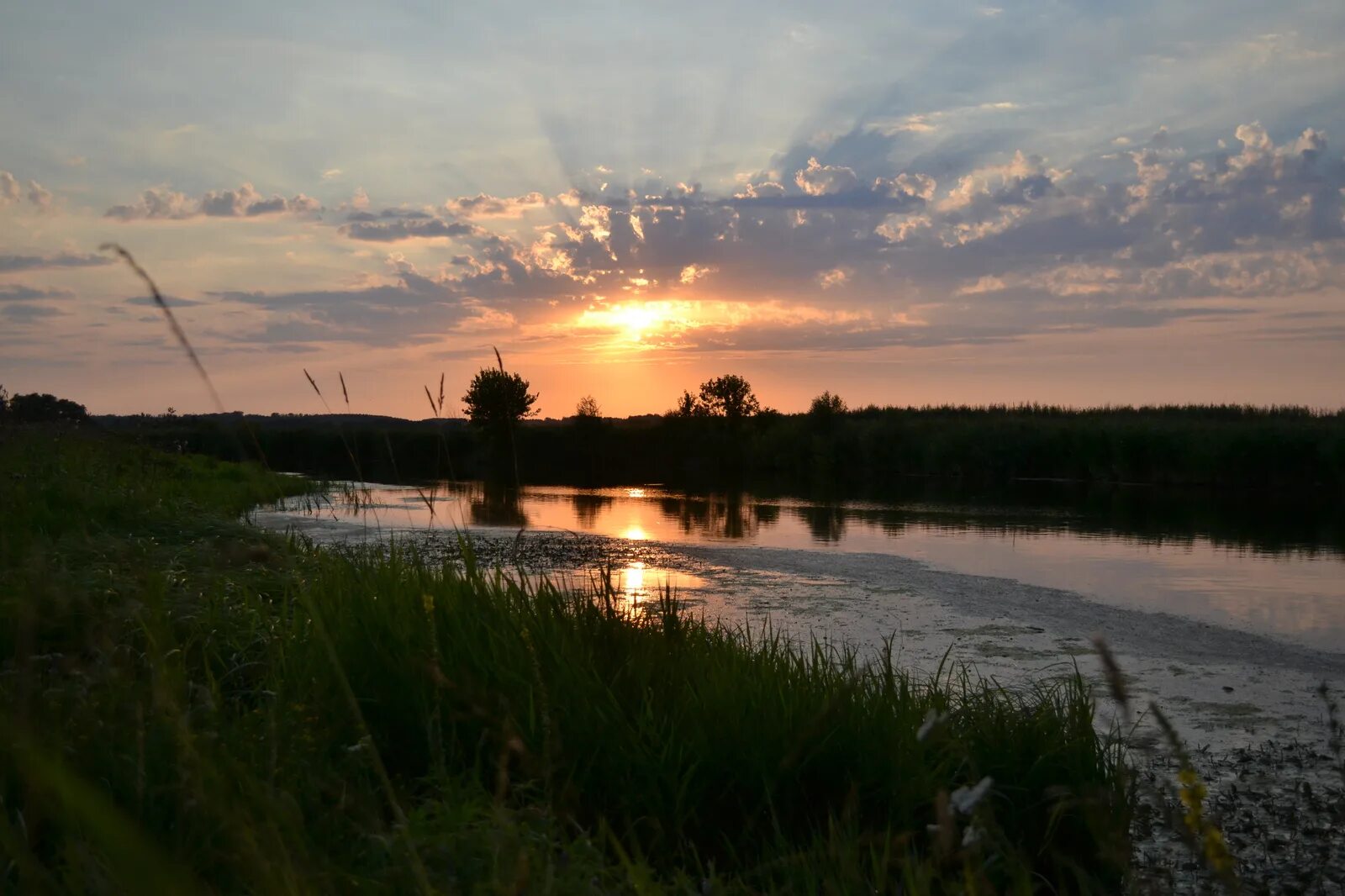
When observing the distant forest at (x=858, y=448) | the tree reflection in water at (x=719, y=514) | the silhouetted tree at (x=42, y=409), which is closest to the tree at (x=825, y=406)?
the distant forest at (x=858, y=448)

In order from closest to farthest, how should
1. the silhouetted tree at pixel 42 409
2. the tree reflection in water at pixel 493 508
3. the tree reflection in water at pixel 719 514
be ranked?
the silhouetted tree at pixel 42 409, the tree reflection in water at pixel 719 514, the tree reflection in water at pixel 493 508

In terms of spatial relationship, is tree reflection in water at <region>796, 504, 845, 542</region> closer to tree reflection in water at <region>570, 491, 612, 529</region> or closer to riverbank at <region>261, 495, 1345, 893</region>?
riverbank at <region>261, 495, 1345, 893</region>

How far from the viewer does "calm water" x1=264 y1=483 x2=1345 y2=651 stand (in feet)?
35.9

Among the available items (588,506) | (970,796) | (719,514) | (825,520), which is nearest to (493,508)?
(588,506)

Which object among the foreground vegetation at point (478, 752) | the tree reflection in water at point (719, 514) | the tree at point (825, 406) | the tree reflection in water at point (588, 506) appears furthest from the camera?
the tree at point (825, 406)

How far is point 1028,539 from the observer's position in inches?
664

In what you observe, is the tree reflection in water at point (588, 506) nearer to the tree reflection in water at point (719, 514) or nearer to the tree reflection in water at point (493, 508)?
the tree reflection in water at point (493, 508)

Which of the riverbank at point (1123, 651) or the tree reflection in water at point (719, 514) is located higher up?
the tree reflection in water at point (719, 514)

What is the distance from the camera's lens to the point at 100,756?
9.99 feet

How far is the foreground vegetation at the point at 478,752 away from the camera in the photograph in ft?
7.68

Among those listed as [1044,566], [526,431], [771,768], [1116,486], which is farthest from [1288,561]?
[526,431]

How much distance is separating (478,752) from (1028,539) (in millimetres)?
14931

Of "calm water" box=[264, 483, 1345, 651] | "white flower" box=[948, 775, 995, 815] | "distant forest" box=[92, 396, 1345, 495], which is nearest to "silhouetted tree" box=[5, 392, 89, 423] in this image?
"distant forest" box=[92, 396, 1345, 495]

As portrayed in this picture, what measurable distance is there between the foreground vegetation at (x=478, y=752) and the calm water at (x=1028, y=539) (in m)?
2.20
